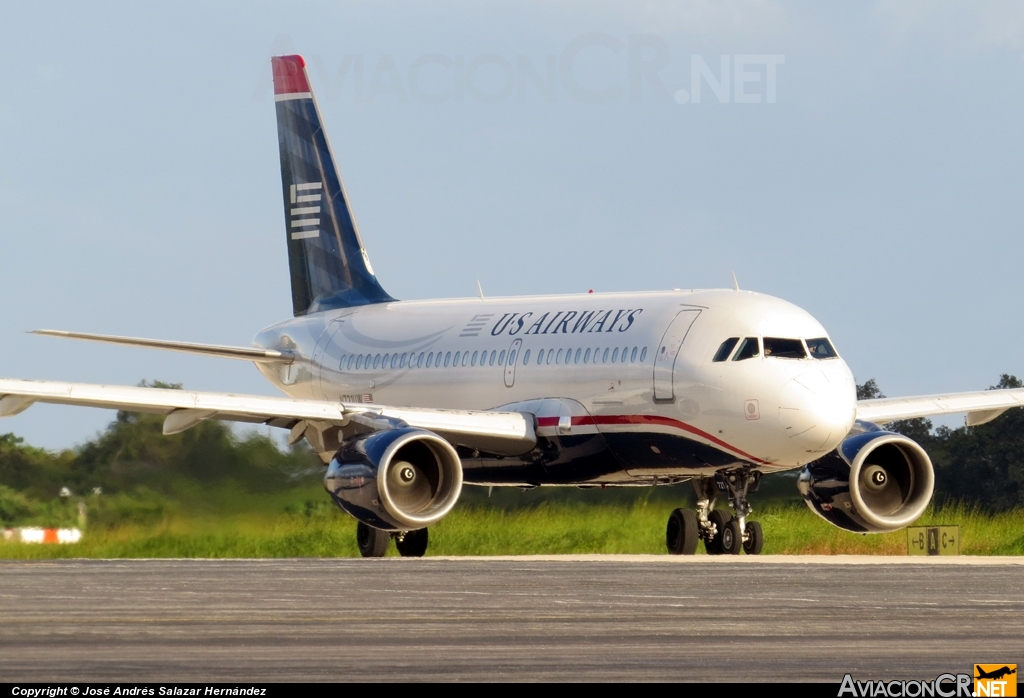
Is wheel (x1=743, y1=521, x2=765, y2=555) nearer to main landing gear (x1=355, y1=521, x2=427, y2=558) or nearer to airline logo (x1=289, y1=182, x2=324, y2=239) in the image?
main landing gear (x1=355, y1=521, x2=427, y2=558)

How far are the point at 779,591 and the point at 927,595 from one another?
1193 mm

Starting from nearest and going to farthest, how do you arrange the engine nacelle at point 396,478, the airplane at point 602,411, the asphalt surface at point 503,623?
the asphalt surface at point 503,623
the engine nacelle at point 396,478
the airplane at point 602,411

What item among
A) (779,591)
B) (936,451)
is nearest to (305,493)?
(779,591)

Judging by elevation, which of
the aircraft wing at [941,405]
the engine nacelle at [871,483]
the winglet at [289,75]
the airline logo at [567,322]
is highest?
the winglet at [289,75]

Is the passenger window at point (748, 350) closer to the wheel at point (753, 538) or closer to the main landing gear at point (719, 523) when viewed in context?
the main landing gear at point (719, 523)

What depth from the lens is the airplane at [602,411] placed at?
23.4 m

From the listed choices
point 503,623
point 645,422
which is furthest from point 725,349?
point 503,623

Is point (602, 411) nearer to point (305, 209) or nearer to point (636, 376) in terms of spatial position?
point (636, 376)

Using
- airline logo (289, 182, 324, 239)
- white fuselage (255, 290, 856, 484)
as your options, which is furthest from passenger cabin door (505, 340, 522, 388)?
airline logo (289, 182, 324, 239)

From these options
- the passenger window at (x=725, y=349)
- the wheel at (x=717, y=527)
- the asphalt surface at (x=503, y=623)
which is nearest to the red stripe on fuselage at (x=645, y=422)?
the passenger window at (x=725, y=349)

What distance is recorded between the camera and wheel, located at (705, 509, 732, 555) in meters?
25.1

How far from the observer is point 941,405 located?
1091 inches

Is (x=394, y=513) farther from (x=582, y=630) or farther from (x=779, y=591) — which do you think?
(x=582, y=630)

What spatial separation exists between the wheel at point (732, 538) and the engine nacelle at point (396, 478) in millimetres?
3717
